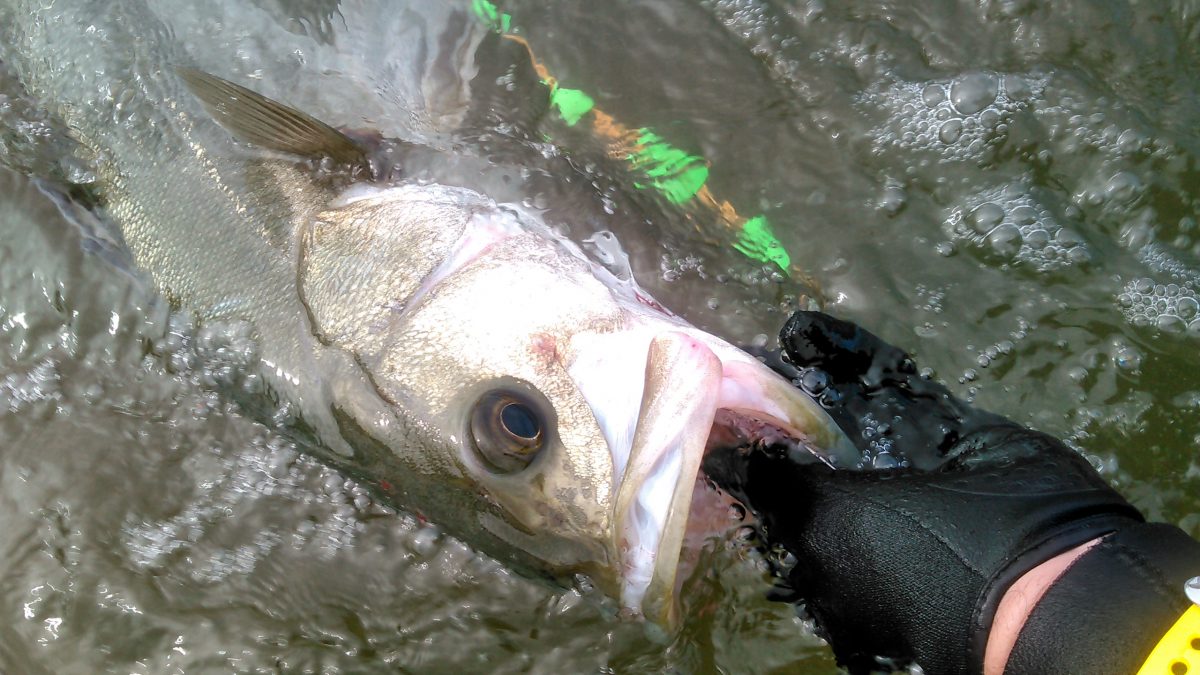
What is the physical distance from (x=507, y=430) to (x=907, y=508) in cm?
92

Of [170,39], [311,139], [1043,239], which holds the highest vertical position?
[170,39]

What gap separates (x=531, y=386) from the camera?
1987 millimetres

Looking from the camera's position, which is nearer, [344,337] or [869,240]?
[344,337]

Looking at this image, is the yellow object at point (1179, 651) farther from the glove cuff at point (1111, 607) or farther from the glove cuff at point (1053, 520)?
the glove cuff at point (1053, 520)

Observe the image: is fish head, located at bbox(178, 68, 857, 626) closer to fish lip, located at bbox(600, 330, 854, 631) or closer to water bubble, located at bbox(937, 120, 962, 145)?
fish lip, located at bbox(600, 330, 854, 631)

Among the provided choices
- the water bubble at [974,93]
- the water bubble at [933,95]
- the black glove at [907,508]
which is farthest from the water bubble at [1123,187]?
the black glove at [907,508]

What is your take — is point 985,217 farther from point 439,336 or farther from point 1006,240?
point 439,336

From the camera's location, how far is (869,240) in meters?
3.03

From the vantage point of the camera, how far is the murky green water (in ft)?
9.27

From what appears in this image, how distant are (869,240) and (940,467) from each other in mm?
1032

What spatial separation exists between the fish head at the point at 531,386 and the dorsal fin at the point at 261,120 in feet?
0.80

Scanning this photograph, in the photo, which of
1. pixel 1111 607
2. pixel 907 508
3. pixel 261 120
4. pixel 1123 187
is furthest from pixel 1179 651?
pixel 261 120

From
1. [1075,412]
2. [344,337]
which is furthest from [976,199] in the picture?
[344,337]

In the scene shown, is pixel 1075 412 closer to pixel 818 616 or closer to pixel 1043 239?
pixel 1043 239
